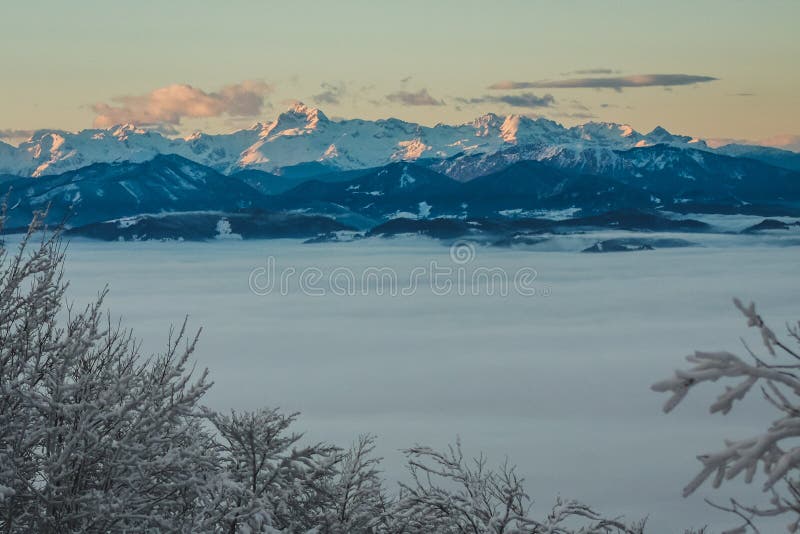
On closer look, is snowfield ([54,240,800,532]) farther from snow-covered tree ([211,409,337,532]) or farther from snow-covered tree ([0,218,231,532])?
snow-covered tree ([0,218,231,532])

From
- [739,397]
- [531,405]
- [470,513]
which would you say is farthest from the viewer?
[531,405]

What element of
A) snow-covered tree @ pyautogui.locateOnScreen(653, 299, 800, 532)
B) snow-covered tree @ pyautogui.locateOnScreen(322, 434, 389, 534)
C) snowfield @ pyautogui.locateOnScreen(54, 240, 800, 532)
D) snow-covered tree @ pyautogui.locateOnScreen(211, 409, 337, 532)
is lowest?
snowfield @ pyautogui.locateOnScreen(54, 240, 800, 532)

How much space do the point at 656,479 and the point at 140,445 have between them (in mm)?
82210

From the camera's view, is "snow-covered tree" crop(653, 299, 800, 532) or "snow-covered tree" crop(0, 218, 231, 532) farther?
"snow-covered tree" crop(0, 218, 231, 532)

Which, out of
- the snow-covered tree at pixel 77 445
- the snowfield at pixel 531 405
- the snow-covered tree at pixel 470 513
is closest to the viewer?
the snow-covered tree at pixel 77 445

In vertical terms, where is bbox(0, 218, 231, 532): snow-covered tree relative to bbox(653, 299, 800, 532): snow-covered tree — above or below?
below

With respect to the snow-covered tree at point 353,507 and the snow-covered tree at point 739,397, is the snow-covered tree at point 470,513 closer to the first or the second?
the snow-covered tree at point 353,507

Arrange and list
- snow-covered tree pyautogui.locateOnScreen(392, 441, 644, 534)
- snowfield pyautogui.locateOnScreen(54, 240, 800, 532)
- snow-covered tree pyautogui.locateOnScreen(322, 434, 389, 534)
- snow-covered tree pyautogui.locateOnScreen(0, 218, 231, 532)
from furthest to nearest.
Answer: snowfield pyautogui.locateOnScreen(54, 240, 800, 532), snow-covered tree pyautogui.locateOnScreen(322, 434, 389, 534), snow-covered tree pyautogui.locateOnScreen(392, 441, 644, 534), snow-covered tree pyautogui.locateOnScreen(0, 218, 231, 532)

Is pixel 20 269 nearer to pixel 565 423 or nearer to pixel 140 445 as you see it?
pixel 140 445

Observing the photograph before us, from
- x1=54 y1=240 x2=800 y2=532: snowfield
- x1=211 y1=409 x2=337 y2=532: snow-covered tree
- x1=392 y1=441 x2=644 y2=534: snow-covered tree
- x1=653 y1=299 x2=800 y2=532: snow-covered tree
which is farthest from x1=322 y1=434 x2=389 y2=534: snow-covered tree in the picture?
x1=54 y1=240 x2=800 y2=532: snowfield

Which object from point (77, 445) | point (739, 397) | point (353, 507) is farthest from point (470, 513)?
point (739, 397)

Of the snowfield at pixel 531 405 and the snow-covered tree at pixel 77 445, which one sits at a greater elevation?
the snow-covered tree at pixel 77 445

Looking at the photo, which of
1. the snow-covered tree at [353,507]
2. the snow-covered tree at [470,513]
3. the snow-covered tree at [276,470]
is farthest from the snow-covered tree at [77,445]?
the snow-covered tree at [470,513]

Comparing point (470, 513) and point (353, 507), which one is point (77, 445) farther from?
point (470, 513)
